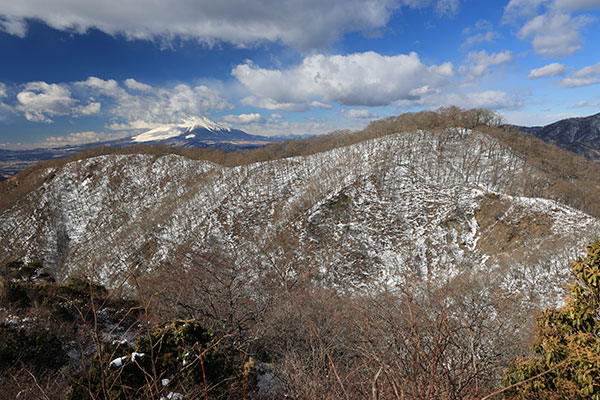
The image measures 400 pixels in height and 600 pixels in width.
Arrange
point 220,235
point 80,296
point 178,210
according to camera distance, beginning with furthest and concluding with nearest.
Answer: point 178,210
point 220,235
point 80,296

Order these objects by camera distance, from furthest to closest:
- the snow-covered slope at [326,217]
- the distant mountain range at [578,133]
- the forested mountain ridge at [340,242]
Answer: the distant mountain range at [578,133]
the snow-covered slope at [326,217]
the forested mountain ridge at [340,242]

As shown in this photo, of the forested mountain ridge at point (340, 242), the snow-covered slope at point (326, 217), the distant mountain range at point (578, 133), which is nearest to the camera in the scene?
the forested mountain ridge at point (340, 242)

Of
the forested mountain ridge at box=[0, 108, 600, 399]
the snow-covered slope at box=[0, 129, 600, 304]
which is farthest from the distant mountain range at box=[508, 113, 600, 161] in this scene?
the snow-covered slope at box=[0, 129, 600, 304]

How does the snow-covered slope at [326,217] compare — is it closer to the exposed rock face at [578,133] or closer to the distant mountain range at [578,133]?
the distant mountain range at [578,133]

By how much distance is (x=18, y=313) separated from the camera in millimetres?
10914

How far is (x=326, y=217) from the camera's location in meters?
34.2

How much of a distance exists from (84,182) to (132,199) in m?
16.0

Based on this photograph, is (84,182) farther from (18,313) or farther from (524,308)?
(524,308)

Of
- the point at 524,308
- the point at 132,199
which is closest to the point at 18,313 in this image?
the point at 524,308

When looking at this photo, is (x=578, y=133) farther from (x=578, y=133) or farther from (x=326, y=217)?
(x=326, y=217)

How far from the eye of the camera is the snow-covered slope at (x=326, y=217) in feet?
78.7

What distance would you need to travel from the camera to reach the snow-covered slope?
2400 cm

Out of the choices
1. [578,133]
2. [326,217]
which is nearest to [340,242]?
[326,217]

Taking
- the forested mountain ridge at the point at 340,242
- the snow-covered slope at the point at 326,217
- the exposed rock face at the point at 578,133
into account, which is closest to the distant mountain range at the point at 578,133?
the exposed rock face at the point at 578,133
